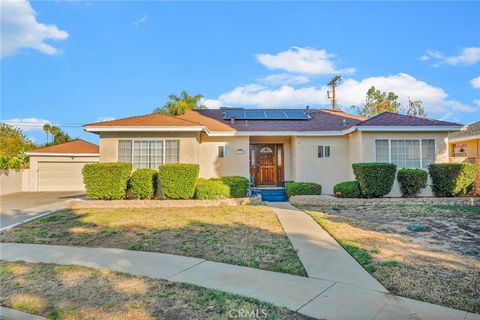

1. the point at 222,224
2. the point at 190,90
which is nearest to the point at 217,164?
the point at 222,224

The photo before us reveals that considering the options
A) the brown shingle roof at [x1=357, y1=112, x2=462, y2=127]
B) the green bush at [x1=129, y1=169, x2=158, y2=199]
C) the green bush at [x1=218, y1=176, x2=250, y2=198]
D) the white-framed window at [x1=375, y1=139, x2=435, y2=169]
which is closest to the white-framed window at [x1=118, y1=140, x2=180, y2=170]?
the green bush at [x1=129, y1=169, x2=158, y2=199]

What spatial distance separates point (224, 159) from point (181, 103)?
47.4 ft

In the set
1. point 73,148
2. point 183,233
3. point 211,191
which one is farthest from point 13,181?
point 183,233

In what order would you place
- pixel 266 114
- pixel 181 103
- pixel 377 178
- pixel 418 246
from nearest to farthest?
pixel 418 246
pixel 377 178
pixel 266 114
pixel 181 103

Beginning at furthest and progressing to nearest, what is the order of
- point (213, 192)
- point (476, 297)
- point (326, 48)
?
point (326, 48)
point (213, 192)
point (476, 297)

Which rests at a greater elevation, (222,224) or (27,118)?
(27,118)

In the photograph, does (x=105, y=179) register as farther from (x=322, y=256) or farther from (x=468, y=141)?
(x=468, y=141)

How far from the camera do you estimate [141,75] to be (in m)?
21.3

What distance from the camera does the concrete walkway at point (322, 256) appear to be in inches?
179

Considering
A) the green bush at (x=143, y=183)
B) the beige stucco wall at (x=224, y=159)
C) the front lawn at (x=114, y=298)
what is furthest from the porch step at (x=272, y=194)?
the front lawn at (x=114, y=298)

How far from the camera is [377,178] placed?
12211mm

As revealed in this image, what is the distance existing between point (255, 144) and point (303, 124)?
294cm

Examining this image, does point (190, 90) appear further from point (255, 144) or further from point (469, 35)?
point (469, 35)

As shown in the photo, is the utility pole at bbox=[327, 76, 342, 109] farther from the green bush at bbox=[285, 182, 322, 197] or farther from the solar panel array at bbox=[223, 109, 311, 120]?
the green bush at bbox=[285, 182, 322, 197]
